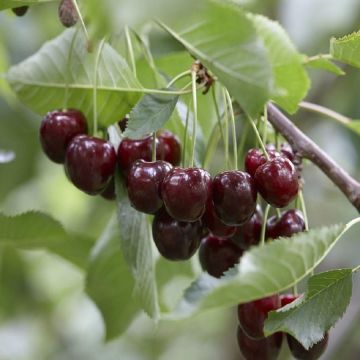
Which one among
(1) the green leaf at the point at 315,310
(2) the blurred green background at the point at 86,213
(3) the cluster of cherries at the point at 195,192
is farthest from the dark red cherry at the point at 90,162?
(2) the blurred green background at the point at 86,213

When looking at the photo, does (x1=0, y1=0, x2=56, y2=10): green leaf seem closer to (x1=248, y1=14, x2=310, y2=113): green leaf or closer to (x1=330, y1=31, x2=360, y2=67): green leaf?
(x1=248, y1=14, x2=310, y2=113): green leaf

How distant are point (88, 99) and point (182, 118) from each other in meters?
0.19

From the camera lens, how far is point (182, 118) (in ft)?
5.00

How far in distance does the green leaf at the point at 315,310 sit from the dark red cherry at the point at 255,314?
0.13m

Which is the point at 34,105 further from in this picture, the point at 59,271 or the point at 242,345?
the point at 59,271

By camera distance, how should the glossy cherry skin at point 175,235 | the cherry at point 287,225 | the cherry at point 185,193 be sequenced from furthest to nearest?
the cherry at point 287,225 < the glossy cherry skin at point 175,235 < the cherry at point 185,193

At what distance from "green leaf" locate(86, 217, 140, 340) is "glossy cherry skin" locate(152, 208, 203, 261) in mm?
387

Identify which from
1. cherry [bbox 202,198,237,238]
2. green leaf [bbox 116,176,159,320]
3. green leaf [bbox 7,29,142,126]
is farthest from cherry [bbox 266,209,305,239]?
green leaf [bbox 7,29,142,126]

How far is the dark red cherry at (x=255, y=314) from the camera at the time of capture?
1.37 metres

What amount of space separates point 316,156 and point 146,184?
1.20ft

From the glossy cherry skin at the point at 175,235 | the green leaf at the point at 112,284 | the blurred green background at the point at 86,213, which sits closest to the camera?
the glossy cherry skin at the point at 175,235

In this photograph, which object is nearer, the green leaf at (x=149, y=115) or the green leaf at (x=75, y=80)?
the green leaf at (x=149, y=115)

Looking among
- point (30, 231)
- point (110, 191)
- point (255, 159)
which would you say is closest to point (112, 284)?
point (30, 231)

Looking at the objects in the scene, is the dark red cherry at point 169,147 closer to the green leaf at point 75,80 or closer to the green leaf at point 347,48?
the green leaf at point 75,80
